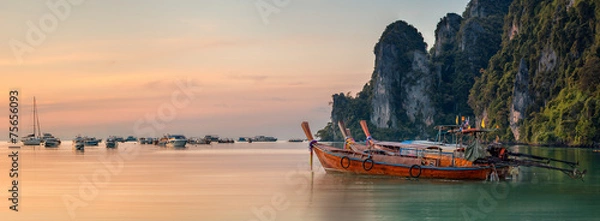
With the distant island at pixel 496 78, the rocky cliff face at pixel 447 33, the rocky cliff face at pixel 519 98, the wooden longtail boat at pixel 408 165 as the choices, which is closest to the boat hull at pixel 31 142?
the distant island at pixel 496 78

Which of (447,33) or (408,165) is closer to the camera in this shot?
(408,165)

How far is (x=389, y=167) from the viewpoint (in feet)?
112

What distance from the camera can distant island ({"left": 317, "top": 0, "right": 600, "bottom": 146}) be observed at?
8569cm

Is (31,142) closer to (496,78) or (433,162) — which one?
(496,78)

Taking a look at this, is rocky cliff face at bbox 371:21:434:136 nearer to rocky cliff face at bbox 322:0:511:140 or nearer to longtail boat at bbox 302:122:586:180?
rocky cliff face at bbox 322:0:511:140

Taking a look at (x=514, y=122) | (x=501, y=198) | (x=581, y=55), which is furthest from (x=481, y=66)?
(x=501, y=198)

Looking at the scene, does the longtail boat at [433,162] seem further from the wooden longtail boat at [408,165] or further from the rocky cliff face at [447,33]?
the rocky cliff face at [447,33]

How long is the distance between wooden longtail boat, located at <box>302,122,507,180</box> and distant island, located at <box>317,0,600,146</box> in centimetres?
4723

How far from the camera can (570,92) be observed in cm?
8688

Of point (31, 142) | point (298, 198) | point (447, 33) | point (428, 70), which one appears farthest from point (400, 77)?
point (298, 198)

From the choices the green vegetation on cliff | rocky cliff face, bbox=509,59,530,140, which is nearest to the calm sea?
the green vegetation on cliff

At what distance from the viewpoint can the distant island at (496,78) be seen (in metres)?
85.7

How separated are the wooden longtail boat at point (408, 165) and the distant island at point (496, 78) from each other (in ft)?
155

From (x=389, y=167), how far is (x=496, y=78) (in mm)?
90595
